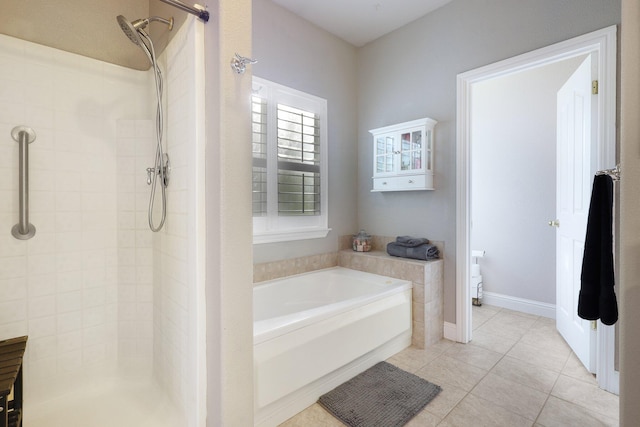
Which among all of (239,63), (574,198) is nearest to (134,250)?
(239,63)

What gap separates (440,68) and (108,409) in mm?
3347

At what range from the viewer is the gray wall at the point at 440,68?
7.02ft

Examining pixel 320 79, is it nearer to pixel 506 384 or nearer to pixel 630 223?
pixel 630 223

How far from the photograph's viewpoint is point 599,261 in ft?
3.84

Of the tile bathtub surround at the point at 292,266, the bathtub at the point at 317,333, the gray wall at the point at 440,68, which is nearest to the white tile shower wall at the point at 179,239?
the bathtub at the point at 317,333

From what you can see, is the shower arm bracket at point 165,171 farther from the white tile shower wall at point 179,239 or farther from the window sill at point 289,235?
the window sill at point 289,235

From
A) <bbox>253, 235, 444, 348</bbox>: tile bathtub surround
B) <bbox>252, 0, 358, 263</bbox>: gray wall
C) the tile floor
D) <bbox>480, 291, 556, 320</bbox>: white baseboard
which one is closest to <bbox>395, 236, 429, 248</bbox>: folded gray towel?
<bbox>253, 235, 444, 348</bbox>: tile bathtub surround

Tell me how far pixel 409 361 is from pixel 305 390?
917mm

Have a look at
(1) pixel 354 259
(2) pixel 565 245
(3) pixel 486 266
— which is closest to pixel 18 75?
(1) pixel 354 259

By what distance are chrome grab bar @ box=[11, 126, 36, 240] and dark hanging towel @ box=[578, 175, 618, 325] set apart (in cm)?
252

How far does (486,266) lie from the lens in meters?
3.56

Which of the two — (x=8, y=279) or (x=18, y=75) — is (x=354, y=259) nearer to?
(x=8, y=279)

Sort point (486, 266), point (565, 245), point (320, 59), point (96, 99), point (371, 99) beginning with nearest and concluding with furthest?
point (96, 99), point (565, 245), point (320, 59), point (371, 99), point (486, 266)

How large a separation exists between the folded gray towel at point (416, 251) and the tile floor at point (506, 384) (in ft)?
2.43
